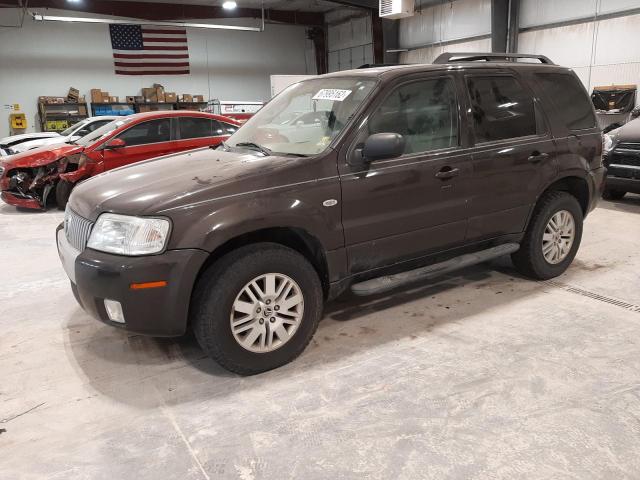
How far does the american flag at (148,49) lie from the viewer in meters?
16.2

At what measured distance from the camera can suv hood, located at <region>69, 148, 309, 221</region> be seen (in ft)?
8.18

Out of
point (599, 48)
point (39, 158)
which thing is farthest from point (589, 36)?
point (39, 158)

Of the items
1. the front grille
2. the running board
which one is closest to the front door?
the running board

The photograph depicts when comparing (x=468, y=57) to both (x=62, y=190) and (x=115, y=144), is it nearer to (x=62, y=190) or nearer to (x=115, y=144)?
(x=115, y=144)

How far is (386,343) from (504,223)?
130cm

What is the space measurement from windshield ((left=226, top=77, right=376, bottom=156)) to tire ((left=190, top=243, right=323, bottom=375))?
0.68 m

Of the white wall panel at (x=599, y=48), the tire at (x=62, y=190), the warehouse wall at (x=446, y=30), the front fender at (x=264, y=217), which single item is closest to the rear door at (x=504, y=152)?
the front fender at (x=264, y=217)

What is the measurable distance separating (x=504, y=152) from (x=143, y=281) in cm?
249

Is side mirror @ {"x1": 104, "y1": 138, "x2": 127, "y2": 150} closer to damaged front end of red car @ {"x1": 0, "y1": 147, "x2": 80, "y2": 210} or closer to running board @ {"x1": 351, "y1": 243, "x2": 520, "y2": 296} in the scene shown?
damaged front end of red car @ {"x1": 0, "y1": 147, "x2": 80, "y2": 210}

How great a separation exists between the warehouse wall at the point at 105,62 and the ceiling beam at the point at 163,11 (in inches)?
19.5

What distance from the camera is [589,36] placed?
10680mm

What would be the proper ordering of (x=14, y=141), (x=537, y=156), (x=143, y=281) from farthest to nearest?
(x=14, y=141)
(x=537, y=156)
(x=143, y=281)

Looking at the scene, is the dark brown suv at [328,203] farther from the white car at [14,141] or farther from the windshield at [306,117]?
the white car at [14,141]

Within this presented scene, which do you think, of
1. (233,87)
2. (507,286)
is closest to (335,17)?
(233,87)
